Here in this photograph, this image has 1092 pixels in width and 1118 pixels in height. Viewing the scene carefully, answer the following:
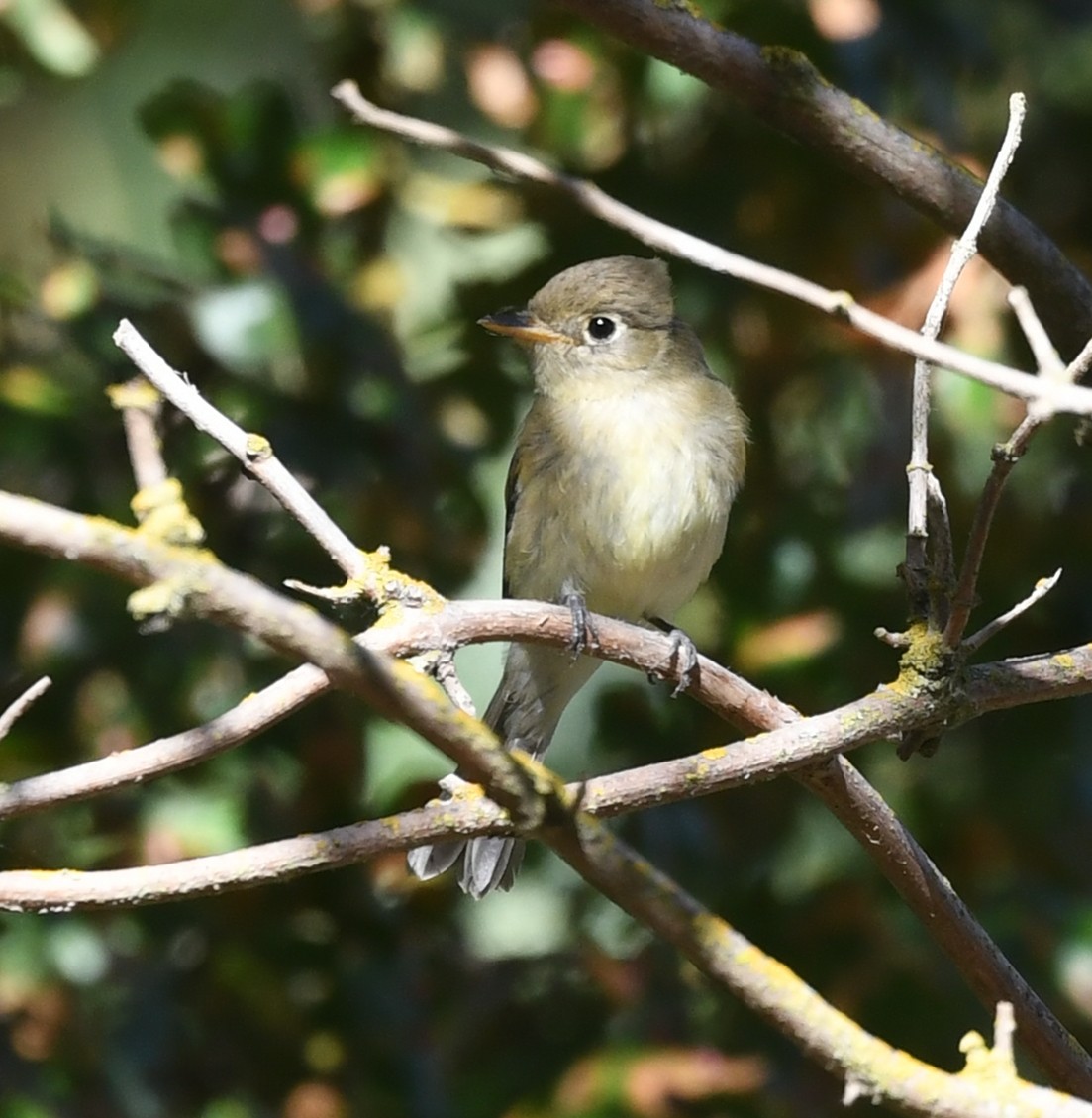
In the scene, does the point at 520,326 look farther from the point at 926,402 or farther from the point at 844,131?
the point at 926,402

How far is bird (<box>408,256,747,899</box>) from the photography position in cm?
399

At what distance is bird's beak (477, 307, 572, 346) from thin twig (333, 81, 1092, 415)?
1.41m

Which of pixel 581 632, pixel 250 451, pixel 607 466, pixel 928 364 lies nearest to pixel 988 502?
pixel 928 364

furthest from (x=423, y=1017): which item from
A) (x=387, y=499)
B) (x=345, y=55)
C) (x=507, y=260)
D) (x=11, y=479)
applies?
(x=345, y=55)

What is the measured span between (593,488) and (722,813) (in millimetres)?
839

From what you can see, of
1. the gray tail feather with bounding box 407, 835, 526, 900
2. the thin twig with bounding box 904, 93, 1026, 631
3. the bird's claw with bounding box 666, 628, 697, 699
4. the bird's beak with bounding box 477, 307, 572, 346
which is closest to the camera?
the thin twig with bounding box 904, 93, 1026, 631

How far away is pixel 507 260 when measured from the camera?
14.8 ft

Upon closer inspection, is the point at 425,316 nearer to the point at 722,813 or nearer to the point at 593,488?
the point at 593,488

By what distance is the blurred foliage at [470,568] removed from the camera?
3.76 meters

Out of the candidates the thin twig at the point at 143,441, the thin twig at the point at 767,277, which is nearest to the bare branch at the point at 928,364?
the thin twig at the point at 767,277

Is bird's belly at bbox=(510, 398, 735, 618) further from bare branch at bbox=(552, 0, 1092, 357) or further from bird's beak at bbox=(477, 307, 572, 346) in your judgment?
bare branch at bbox=(552, 0, 1092, 357)

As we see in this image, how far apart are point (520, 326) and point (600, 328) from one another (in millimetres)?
300

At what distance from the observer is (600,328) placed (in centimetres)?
422

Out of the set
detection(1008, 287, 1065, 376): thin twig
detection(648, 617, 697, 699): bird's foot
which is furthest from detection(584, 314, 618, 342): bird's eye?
detection(1008, 287, 1065, 376): thin twig
